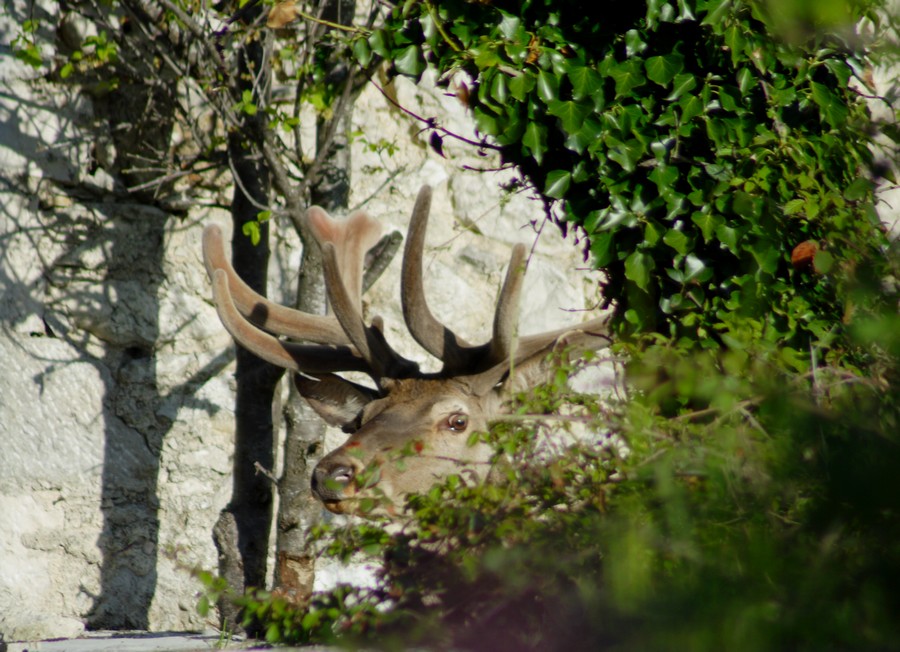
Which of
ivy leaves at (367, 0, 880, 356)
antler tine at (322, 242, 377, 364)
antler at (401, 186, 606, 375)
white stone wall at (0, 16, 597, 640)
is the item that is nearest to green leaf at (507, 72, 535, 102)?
ivy leaves at (367, 0, 880, 356)

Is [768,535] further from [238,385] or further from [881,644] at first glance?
[238,385]

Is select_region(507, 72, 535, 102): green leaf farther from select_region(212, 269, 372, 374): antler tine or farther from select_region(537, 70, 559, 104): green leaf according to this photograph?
select_region(212, 269, 372, 374): antler tine

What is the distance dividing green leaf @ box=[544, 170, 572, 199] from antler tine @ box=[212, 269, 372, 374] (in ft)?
4.96

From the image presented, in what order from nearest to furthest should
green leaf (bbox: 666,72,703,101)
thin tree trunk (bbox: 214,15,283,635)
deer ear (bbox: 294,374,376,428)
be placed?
green leaf (bbox: 666,72,703,101) → deer ear (bbox: 294,374,376,428) → thin tree trunk (bbox: 214,15,283,635)

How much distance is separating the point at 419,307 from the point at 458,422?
541 millimetres

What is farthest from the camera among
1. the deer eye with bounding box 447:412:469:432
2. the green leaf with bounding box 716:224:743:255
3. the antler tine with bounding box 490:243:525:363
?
the deer eye with bounding box 447:412:469:432

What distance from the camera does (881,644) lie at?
1.03 metres

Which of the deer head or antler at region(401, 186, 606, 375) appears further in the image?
antler at region(401, 186, 606, 375)

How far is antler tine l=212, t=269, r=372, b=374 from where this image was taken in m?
4.29

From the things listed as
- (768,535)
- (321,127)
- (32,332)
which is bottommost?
(768,535)

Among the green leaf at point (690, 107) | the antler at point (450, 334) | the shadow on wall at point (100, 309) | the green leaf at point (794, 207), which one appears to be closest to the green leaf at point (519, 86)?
the green leaf at point (690, 107)


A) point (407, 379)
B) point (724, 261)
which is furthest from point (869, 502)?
point (407, 379)

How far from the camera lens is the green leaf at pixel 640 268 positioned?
3156mm

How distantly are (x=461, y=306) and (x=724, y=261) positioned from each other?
11.2 feet
